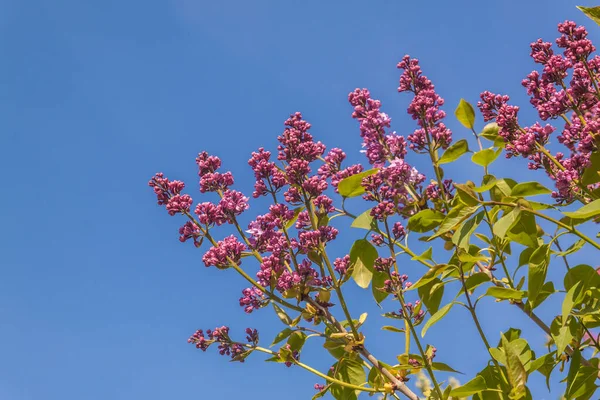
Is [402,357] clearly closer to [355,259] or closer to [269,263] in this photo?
[355,259]

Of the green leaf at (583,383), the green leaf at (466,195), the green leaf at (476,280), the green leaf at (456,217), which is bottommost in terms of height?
the green leaf at (583,383)

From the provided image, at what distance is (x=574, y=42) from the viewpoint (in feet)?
11.2

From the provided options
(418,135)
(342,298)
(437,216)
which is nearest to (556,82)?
(418,135)

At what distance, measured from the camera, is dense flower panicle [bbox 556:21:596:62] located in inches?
133

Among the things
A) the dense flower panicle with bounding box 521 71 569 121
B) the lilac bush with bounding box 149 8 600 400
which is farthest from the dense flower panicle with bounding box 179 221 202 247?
the dense flower panicle with bounding box 521 71 569 121

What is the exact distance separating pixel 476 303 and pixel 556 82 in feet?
4.18

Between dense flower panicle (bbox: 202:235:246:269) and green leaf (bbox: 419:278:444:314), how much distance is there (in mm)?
969

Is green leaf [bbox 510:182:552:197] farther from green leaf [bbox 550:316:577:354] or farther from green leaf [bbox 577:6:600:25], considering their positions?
green leaf [bbox 577:6:600:25]

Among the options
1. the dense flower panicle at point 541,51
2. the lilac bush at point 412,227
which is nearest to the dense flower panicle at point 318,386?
the lilac bush at point 412,227

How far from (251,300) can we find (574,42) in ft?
7.13

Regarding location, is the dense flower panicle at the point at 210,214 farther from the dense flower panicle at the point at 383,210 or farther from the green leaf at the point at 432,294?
the green leaf at the point at 432,294

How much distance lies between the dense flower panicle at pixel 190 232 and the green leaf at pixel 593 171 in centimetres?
195

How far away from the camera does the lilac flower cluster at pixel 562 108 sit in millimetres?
3139

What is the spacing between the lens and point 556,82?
11.6 ft
